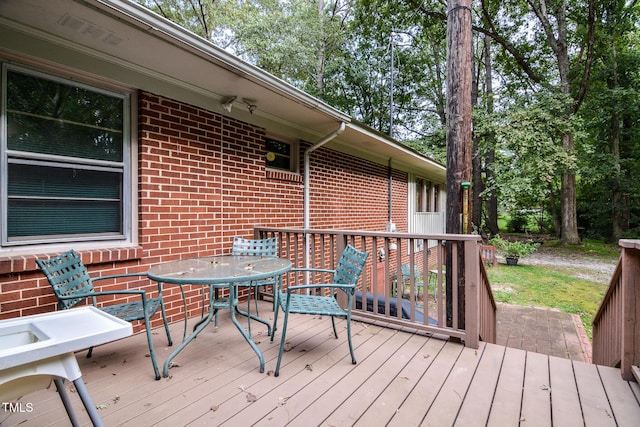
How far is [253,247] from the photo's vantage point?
11.7 ft

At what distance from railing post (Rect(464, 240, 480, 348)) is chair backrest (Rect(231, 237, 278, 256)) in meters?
1.94

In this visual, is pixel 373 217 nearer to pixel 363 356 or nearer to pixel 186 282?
pixel 363 356

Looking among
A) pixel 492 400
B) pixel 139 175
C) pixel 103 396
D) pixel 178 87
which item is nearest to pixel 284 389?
pixel 103 396

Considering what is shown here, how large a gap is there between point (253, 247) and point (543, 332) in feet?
15.6

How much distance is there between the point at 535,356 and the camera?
256 cm

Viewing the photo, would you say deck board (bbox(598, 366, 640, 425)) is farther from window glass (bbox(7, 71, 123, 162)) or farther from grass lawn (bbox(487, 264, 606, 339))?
window glass (bbox(7, 71, 123, 162))

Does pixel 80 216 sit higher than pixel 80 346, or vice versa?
pixel 80 216

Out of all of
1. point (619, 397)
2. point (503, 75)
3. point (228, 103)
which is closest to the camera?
point (619, 397)

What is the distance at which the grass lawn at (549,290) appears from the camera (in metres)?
6.30

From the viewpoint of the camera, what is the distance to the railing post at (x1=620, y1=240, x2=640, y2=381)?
2.08 metres

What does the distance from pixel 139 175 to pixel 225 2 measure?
35.6 feet

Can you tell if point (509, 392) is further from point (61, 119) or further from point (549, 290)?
point (549, 290)

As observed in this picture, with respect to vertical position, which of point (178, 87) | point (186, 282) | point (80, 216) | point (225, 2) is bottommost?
point (186, 282)

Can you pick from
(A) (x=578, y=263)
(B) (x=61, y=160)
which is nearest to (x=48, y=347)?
(B) (x=61, y=160)
